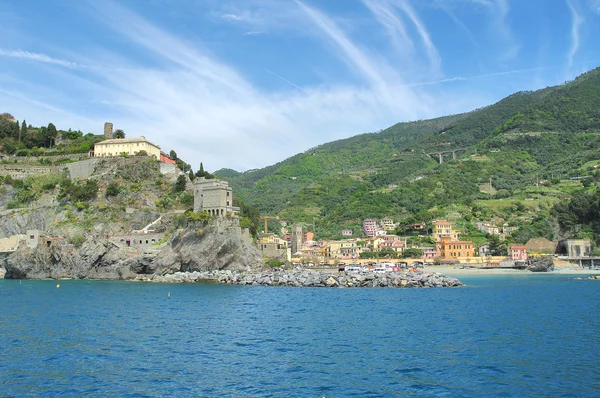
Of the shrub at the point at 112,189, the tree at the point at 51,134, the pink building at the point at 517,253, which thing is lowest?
the pink building at the point at 517,253

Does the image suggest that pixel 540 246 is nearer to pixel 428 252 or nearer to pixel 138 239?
pixel 428 252

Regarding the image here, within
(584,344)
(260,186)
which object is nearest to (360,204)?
(260,186)

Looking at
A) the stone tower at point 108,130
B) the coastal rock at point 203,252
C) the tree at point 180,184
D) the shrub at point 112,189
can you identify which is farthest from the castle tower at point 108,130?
the coastal rock at point 203,252

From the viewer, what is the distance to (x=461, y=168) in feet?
426

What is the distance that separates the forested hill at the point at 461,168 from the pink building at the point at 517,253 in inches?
832

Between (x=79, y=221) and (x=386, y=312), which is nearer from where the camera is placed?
(x=386, y=312)

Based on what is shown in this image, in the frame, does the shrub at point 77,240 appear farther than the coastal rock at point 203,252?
Yes

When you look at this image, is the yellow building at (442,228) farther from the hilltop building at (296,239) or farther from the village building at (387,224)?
the hilltop building at (296,239)

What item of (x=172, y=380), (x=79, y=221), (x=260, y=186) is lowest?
(x=172, y=380)

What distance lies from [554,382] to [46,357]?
16298 mm

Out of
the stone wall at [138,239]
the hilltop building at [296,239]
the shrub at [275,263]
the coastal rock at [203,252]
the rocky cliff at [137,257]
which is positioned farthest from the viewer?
the hilltop building at [296,239]

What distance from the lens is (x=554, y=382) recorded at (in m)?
15.4

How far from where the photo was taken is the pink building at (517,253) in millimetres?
78562

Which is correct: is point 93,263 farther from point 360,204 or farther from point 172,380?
point 360,204
